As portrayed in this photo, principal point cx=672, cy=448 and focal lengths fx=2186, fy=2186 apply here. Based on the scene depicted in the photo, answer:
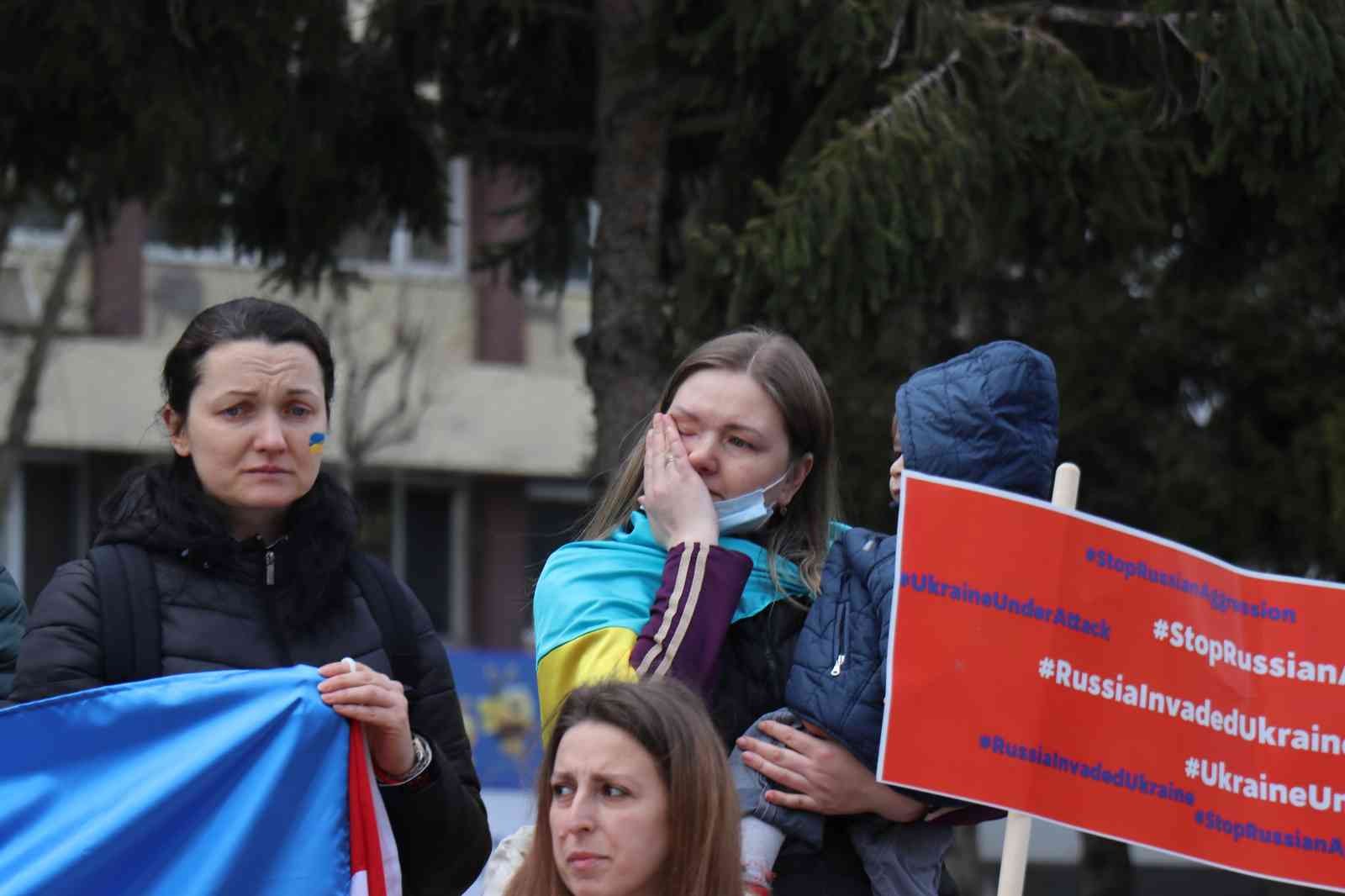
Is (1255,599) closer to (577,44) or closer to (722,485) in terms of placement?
(722,485)

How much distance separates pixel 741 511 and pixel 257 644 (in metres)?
0.87

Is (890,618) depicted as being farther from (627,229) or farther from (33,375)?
(33,375)

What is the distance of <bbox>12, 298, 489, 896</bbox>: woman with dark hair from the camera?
3.52m

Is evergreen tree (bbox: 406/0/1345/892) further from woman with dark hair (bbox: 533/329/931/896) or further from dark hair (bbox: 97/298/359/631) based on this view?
dark hair (bbox: 97/298/359/631)

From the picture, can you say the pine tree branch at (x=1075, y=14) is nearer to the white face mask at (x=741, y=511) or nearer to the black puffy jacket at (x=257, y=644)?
the white face mask at (x=741, y=511)

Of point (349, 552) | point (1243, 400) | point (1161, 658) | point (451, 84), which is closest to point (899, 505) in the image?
point (1161, 658)

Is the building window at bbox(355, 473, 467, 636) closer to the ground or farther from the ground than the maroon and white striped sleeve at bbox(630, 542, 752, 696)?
closer to the ground

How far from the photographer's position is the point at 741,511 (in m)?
3.86

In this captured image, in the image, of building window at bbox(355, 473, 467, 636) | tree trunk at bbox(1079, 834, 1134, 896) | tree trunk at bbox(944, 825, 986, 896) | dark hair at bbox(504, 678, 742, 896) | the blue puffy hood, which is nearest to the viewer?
dark hair at bbox(504, 678, 742, 896)

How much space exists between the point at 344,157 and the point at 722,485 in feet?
16.9

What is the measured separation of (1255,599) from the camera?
13.2 feet

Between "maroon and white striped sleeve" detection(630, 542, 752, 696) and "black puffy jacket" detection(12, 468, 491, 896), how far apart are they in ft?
1.32

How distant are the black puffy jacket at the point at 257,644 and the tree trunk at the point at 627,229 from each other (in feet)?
13.1

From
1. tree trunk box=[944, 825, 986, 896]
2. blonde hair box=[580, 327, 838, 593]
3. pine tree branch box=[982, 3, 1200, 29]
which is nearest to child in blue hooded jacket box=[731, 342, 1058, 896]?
blonde hair box=[580, 327, 838, 593]
